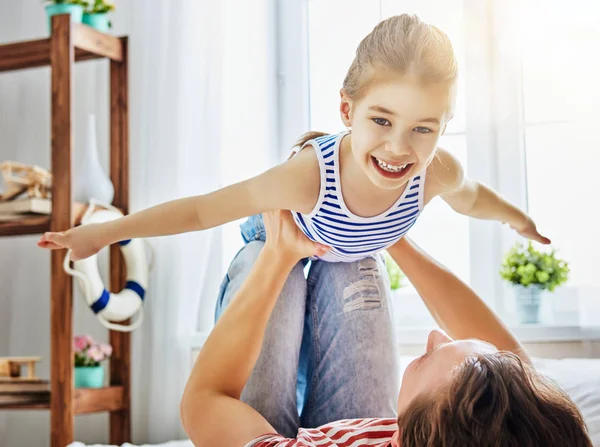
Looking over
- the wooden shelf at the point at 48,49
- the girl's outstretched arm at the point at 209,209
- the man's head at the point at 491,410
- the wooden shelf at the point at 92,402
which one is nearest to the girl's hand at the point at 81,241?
the girl's outstretched arm at the point at 209,209

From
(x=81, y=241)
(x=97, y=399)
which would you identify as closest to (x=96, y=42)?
(x=97, y=399)

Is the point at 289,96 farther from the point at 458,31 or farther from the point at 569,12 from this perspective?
the point at 569,12

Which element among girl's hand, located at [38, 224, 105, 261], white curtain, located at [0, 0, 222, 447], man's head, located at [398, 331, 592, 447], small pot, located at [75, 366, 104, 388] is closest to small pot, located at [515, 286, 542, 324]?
white curtain, located at [0, 0, 222, 447]

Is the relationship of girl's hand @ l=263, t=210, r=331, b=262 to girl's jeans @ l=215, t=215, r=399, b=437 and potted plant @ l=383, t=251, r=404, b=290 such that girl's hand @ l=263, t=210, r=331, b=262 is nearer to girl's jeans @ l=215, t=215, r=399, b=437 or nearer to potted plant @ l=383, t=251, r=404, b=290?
girl's jeans @ l=215, t=215, r=399, b=437

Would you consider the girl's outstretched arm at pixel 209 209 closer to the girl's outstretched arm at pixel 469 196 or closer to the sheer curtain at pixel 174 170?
the girl's outstretched arm at pixel 469 196

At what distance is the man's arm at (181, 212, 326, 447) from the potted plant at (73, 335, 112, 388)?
129cm

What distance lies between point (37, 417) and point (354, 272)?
181cm

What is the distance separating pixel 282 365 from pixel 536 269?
3.90 ft

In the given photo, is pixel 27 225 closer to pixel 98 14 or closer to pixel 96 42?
pixel 96 42

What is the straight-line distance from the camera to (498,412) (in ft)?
2.63

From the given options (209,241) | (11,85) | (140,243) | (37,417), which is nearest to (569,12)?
(209,241)

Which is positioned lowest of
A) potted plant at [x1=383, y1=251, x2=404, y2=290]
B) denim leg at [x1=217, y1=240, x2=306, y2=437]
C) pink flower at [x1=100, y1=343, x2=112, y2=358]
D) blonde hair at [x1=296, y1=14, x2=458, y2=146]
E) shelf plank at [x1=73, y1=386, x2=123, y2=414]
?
shelf plank at [x1=73, y1=386, x2=123, y2=414]

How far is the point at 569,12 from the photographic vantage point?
2424mm

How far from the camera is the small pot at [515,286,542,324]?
7.74 ft
